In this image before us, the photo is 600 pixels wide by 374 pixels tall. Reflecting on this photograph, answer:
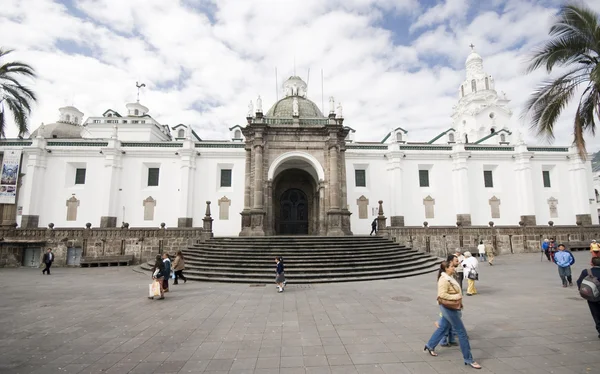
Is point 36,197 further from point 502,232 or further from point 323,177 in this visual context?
point 502,232

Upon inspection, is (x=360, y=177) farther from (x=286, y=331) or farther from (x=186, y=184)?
(x=286, y=331)

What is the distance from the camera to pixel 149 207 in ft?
89.2

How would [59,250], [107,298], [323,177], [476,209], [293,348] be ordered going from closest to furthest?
[293,348]
[107,298]
[59,250]
[323,177]
[476,209]

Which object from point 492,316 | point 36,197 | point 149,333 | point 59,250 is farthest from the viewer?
point 36,197

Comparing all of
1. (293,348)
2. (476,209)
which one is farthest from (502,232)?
(293,348)

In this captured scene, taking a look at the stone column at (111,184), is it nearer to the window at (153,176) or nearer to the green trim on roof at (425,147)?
the window at (153,176)

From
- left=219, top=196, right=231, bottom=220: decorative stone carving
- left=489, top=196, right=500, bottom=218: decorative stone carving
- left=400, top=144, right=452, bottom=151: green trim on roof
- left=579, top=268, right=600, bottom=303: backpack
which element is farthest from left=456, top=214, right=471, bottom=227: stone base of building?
left=579, top=268, right=600, bottom=303: backpack

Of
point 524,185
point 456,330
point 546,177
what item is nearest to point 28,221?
point 456,330

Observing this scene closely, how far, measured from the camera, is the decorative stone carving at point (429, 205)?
2845cm

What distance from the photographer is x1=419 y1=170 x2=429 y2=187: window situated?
29.2 metres

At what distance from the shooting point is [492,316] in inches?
301

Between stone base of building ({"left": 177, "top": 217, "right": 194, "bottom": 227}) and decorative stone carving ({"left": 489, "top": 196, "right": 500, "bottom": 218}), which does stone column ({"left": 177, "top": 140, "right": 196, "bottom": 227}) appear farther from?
decorative stone carving ({"left": 489, "top": 196, "right": 500, "bottom": 218})

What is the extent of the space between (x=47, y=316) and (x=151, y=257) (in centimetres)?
1354

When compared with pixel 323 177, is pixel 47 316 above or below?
below
